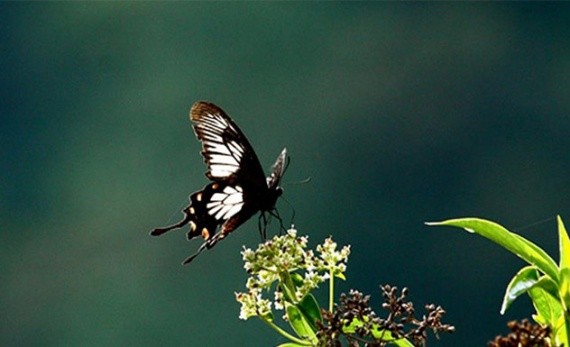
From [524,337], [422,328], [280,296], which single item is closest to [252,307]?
[280,296]

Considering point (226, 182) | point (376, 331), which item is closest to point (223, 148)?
point (226, 182)

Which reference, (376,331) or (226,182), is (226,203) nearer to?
(226,182)

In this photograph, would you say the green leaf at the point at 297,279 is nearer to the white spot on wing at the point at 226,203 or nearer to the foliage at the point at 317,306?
the foliage at the point at 317,306

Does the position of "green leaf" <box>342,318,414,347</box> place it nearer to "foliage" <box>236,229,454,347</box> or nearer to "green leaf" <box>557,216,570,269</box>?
"foliage" <box>236,229,454,347</box>

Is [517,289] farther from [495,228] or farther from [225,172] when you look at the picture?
[225,172]

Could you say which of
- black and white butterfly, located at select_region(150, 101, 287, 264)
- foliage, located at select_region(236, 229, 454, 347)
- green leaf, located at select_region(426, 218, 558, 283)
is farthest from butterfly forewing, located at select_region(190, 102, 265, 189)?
green leaf, located at select_region(426, 218, 558, 283)

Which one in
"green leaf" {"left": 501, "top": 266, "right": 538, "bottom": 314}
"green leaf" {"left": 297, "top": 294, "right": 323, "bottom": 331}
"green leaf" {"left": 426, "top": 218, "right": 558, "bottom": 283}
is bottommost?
"green leaf" {"left": 297, "top": 294, "right": 323, "bottom": 331}

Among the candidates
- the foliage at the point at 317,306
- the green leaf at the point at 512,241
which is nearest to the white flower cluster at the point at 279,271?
the foliage at the point at 317,306
